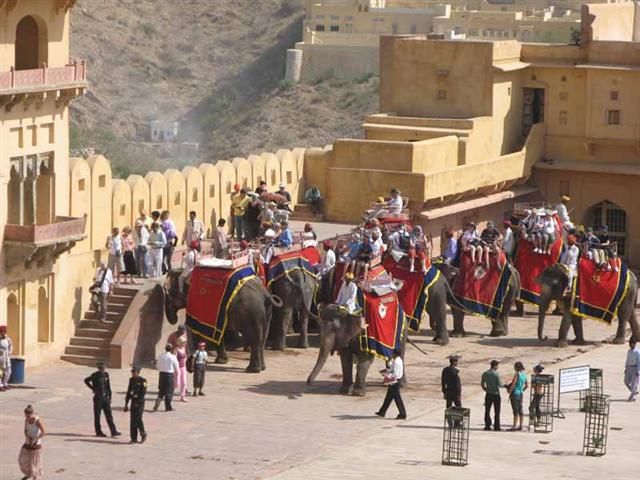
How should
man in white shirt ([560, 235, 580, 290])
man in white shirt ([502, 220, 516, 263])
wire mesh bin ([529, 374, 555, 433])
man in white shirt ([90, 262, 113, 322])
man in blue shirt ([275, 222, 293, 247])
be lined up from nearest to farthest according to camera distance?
wire mesh bin ([529, 374, 555, 433]), man in white shirt ([90, 262, 113, 322]), man in blue shirt ([275, 222, 293, 247]), man in white shirt ([560, 235, 580, 290]), man in white shirt ([502, 220, 516, 263])

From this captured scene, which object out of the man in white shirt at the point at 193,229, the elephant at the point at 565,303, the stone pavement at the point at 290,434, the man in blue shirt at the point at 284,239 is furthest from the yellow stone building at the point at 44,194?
the elephant at the point at 565,303

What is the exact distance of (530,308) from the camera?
4297cm

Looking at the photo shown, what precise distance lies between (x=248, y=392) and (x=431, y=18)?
236 ft

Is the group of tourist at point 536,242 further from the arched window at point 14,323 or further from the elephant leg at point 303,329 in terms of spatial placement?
the arched window at point 14,323

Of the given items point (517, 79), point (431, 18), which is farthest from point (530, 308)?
point (431, 18)

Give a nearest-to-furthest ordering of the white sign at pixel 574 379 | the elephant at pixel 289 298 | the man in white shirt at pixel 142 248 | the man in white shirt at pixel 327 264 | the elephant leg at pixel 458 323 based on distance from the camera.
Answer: the white sign at pixel 574 379, the elephant at pixel 289 298, the man in white shirt at pixel 142 248, the man in white shirt at pixel 327 264, the elephant leg at pixel 458 323

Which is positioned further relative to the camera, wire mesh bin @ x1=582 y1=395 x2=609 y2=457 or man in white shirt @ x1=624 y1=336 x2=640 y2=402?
man in white shirt @ x1=624 y1=336 x2=640 y2=402

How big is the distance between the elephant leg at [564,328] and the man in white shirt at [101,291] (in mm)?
7848

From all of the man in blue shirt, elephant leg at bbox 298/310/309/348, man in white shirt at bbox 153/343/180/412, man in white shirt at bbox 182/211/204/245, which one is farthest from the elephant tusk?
man in white shirt at bbox 153/343/180/412

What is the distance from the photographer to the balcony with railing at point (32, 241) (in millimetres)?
34031

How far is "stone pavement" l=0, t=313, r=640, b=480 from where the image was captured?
1120 inches

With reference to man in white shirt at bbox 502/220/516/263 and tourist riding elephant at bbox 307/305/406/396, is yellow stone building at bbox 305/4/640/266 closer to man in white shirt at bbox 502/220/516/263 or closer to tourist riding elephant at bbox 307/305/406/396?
man in white shirt at bbox 502/220/516/263

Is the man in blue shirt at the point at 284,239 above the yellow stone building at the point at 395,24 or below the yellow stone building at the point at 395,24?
below

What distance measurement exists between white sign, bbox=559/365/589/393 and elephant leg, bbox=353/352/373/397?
3.11 metres
